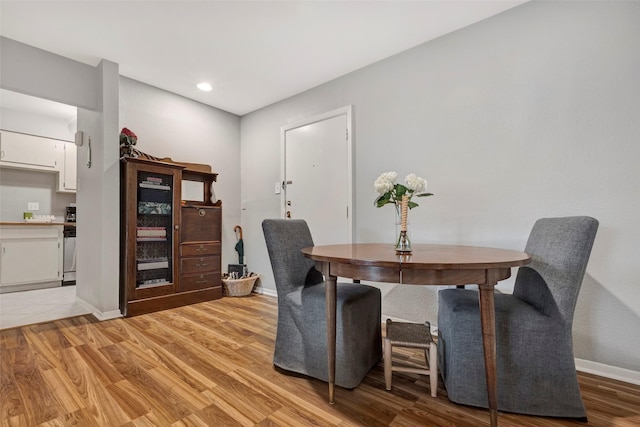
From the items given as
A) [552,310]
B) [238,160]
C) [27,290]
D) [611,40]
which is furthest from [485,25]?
[27,290]

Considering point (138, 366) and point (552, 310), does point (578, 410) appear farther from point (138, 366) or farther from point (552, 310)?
point (138, 366)

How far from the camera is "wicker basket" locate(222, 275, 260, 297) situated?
3479 millimetres

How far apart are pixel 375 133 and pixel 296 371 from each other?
207 cm

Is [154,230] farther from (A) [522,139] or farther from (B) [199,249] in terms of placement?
(A) [522,139]

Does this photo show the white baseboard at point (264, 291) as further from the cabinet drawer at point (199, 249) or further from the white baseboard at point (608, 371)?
the white baseboard at point (608, 371)

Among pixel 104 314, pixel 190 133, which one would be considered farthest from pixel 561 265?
pixel 190 133

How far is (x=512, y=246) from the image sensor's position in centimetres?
202

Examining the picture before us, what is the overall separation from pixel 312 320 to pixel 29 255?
4.45 m

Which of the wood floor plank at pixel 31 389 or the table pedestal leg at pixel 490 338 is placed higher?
the table pedestal leg at pixel 490 338

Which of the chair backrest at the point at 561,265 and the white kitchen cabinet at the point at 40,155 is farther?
the white kitchen cabinet at the point at 40,155

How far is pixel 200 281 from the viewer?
327 centimetres

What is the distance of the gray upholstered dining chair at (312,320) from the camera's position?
5.06ft

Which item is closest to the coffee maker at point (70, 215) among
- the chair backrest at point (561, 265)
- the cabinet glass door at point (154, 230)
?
the cabinet glass door at point (154, 230)

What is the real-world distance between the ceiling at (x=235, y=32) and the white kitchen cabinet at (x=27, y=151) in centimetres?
226
